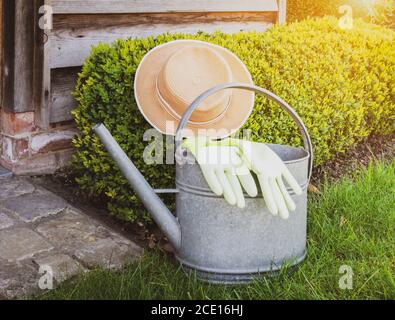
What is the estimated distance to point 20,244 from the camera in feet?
10.3

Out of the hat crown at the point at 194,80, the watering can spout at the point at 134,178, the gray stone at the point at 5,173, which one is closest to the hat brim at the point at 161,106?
the hat crown at the point at 194,80

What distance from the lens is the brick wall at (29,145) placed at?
389 cm

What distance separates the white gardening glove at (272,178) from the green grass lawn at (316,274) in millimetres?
329

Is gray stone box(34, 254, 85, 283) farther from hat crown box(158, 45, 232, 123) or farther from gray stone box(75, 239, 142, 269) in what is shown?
hat crown box(158, 45, 232, 123)

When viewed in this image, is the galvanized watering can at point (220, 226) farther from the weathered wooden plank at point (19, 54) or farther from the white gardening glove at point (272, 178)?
the weathered wooden plank at point (19, 54)

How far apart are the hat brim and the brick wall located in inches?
34.9

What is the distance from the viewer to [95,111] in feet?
11.8

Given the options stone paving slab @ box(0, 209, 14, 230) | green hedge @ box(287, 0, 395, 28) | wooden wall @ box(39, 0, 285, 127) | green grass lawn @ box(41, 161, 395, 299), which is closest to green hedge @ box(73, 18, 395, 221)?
wooden wall @ box(39, 0, 285, 127)

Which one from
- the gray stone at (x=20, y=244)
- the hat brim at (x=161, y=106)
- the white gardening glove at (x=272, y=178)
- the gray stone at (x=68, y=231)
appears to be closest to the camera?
the white gardening glove at (x=272, y=178)

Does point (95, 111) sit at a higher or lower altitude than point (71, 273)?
higher

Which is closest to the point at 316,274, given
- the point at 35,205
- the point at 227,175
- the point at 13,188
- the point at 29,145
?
the point at 227,175

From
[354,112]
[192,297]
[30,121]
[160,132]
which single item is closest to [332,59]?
[354,112]

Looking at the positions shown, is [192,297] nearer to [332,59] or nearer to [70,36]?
[70,36]
